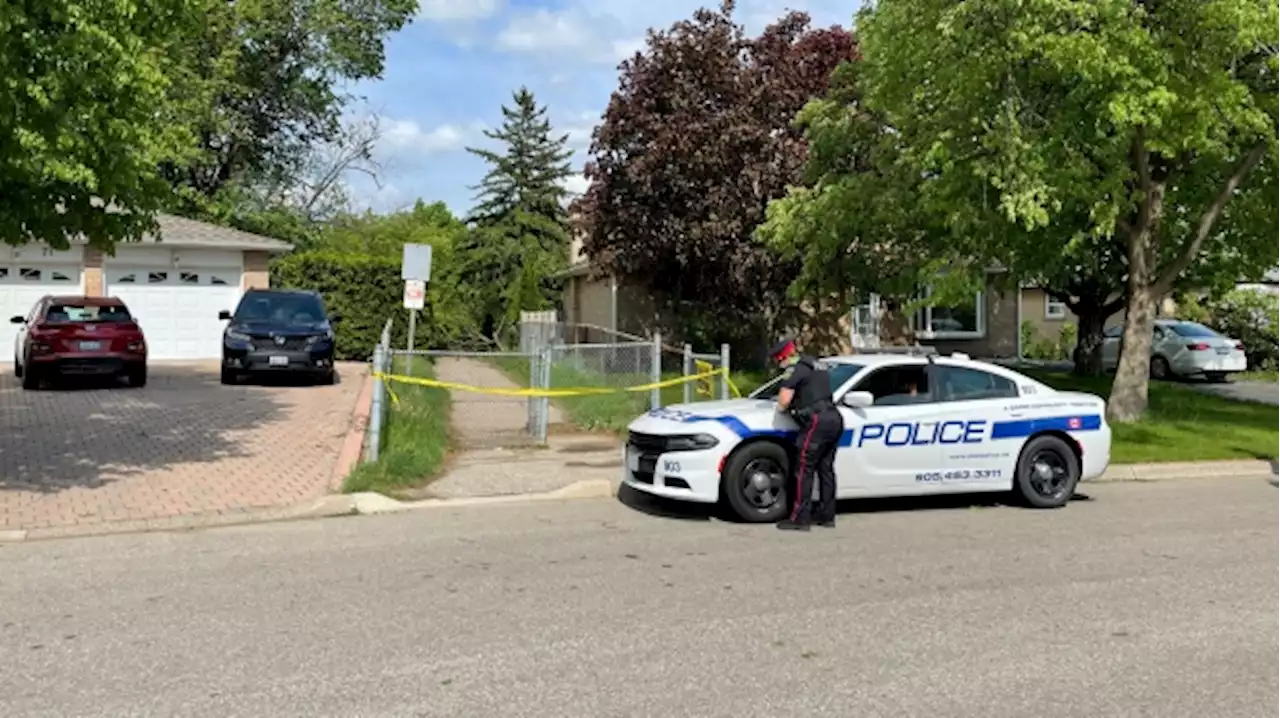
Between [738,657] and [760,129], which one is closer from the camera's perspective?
[738,657]

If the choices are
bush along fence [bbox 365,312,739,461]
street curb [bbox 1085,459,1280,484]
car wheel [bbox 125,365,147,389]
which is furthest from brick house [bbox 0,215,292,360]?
street curb [bbox 1085,459,1280,484]

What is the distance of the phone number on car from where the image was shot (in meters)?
10.1

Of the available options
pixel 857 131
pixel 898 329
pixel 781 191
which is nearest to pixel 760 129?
pixel 781 191

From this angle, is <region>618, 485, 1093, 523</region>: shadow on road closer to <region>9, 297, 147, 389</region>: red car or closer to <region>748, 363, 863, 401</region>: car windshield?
<region>748, 363, 863, 401</region>: car windshield

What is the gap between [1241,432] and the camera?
16031mm

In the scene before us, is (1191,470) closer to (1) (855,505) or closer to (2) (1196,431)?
(2) (1196,431)

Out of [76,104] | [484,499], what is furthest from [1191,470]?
[76,104]

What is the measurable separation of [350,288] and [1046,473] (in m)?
20.6

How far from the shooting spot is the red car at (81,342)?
61.2ft

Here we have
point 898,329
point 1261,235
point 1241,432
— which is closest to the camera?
point 1241,432

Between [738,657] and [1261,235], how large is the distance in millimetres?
15258

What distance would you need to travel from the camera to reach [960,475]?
10211mm

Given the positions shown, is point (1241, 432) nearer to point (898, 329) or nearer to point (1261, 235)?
point (1261, 235)

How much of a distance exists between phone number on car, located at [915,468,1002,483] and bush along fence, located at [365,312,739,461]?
3.96 meters
